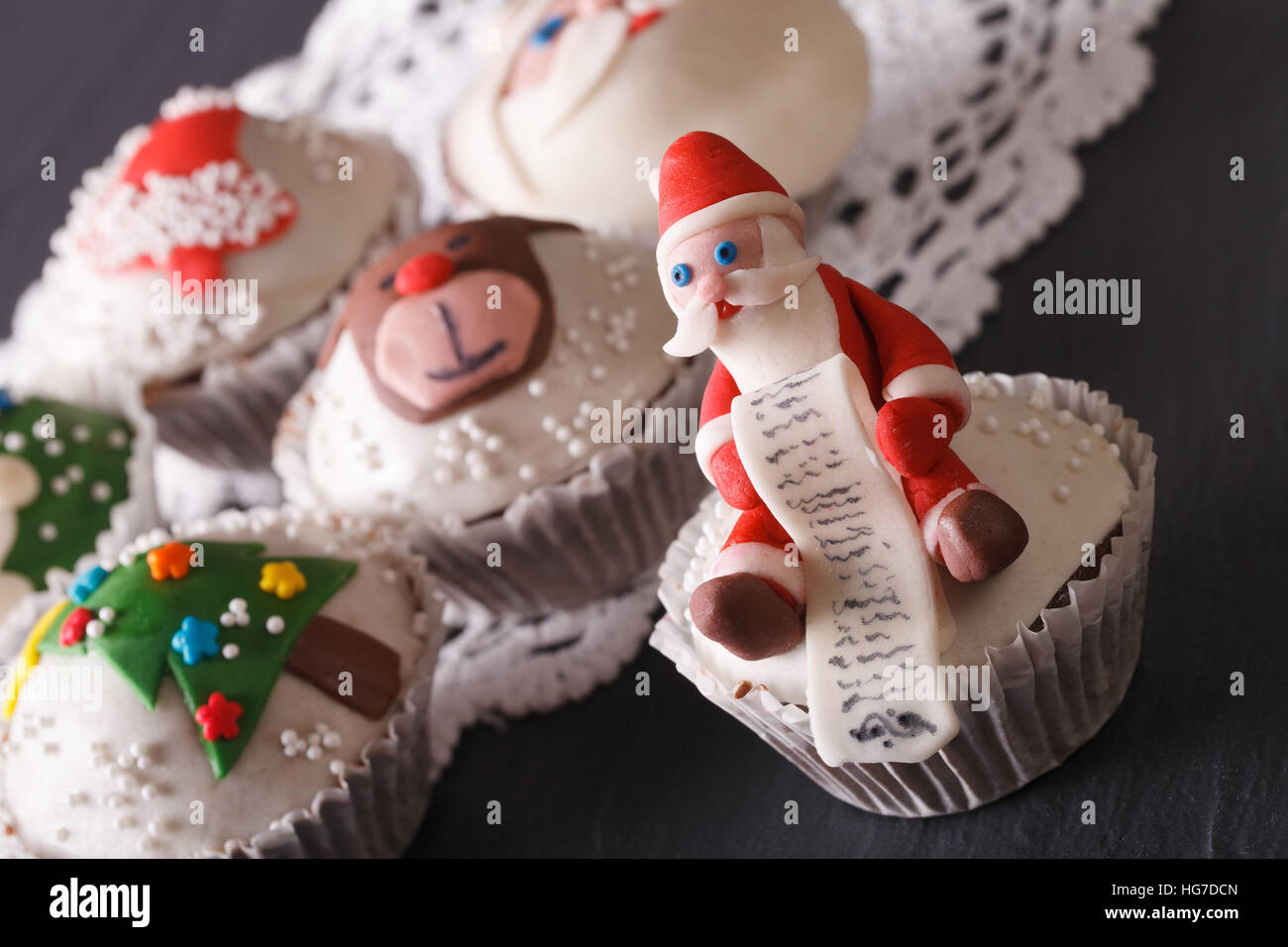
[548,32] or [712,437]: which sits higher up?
[548,32]

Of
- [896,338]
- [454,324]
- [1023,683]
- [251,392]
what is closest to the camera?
[896,338]

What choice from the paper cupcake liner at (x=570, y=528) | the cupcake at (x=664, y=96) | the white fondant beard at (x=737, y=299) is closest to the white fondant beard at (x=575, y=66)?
the cupcake at (x=664, y=96)

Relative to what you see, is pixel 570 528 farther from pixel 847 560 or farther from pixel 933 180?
pixel 933 180

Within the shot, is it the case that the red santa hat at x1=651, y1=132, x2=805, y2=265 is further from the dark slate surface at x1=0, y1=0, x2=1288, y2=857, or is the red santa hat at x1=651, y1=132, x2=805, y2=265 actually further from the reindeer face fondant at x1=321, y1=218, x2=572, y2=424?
the dark slate surface at x1=0, y1=0, x2=1288, y2=857

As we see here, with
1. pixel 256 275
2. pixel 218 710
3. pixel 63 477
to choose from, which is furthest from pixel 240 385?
pixel 218 710

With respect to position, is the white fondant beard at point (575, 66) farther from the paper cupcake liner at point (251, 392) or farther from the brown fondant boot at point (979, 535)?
the brown fondant boot at point (979, 535)

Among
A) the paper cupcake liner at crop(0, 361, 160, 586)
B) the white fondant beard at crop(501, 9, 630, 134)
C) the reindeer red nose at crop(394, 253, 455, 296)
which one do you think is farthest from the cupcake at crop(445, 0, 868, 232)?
the paper cupcake liner at crop(0, 361, 160, 586)
